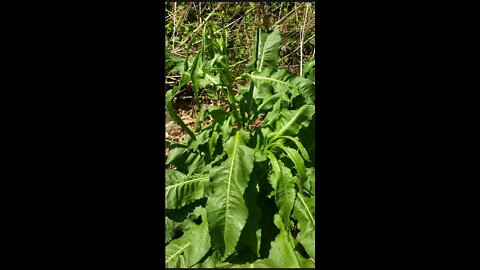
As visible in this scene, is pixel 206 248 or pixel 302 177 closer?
pixel 302 177

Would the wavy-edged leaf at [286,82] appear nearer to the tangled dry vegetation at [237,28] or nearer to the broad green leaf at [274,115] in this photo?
the broad green leaf at [274,115]

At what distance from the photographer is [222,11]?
15.0 feet

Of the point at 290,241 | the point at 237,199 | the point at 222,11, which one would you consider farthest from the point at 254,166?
the point at 222,11

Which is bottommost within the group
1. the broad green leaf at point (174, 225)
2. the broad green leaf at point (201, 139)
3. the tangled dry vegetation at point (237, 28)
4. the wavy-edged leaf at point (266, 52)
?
the broad green leaf at point (174, 225)

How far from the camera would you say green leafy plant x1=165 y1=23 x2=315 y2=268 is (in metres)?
2.30

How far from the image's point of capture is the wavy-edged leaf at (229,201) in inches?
87.8

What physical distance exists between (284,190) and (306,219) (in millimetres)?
243

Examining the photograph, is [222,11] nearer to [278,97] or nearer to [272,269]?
[278,97]

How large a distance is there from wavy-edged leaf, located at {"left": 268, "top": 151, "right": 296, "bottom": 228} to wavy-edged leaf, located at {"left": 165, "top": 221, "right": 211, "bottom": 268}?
20.3 inches

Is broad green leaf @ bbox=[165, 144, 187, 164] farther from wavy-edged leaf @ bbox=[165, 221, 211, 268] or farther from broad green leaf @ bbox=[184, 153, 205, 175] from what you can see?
wavy-edged leaf @ bbox=[165, 221, 211, 268]

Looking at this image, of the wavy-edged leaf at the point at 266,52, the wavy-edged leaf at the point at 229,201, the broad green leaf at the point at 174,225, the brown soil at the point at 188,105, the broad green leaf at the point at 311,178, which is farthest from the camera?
the brown soil at the point at 188,105

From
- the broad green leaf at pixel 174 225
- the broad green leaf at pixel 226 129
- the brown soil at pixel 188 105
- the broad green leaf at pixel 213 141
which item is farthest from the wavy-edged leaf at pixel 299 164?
the brown soil at pixel 188 105

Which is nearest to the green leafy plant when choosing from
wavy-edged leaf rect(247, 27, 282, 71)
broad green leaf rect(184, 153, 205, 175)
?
broad green leaf rect(184, 153, 205, 175)
